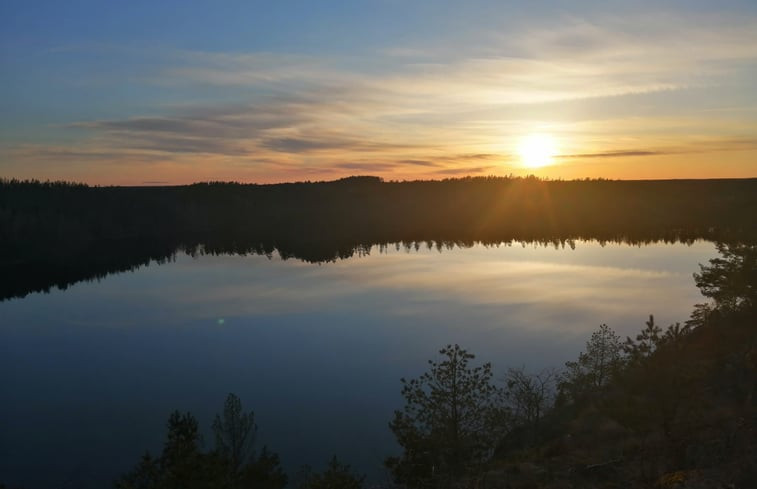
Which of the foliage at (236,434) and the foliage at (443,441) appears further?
the foliage at (236,434)

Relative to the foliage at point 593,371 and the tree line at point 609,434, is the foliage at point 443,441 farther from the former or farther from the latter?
the foliage at point 593,371

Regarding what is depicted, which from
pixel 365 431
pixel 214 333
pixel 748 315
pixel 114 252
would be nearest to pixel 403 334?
pixel 214 333

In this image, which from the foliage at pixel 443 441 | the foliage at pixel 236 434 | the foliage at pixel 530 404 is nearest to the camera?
the foliage at pixel 443 441

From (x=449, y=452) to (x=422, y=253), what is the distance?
109m

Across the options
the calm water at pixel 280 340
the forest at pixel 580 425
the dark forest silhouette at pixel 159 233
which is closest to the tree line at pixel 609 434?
the forest at pixel 580 425

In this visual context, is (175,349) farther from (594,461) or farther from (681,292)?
(681,292)

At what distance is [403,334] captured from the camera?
60781mm

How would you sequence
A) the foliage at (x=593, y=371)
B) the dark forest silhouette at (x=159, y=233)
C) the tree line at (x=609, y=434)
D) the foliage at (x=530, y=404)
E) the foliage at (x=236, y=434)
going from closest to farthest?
the tree line at (x=609, y=434)
the foliage at (x=236, y=434)
the foliage at (x=530, y=404)
the foliage at (x=593, y=371)
the dark forest silhouette at (x=159, y=233)

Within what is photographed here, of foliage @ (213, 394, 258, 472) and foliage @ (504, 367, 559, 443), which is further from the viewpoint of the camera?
foliage @ (504, 367, 559, 443)

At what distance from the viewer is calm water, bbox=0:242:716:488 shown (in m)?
34.5

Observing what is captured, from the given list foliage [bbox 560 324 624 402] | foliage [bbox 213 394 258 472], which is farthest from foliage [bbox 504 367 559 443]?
foliage [bbox 213 394 258 472]

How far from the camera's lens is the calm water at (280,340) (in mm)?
34500

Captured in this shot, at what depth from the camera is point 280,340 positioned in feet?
193

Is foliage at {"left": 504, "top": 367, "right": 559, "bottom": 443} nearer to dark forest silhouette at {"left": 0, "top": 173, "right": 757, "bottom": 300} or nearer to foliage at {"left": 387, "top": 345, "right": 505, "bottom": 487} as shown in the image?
foliage at {"left": 387, "top": 345, "right": 505, "bottom": 487}
